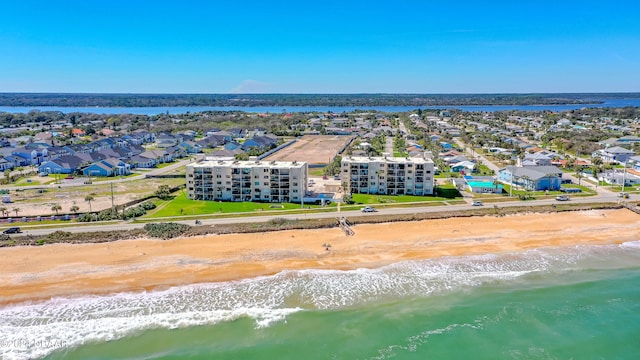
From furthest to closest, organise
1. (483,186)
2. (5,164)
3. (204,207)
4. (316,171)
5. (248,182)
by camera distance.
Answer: (5,164) → (316,171) → (483,186) → (248,182) → (204,207)

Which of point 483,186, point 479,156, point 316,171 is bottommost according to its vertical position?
point 316,171

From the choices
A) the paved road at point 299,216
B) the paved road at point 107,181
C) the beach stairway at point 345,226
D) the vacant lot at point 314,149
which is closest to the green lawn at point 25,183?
the paved road at point 107,181

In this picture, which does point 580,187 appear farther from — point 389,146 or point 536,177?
point 389,146

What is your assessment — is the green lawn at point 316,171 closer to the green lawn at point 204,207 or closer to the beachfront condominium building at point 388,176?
the beachfront condominium building at point 388,176

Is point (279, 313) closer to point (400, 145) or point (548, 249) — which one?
point (548, 249)

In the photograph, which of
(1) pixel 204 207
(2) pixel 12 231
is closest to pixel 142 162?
(1) pixel 204 207

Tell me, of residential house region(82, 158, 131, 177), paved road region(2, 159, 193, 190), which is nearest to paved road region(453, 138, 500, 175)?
paved road region(2, 159, 193, 190)

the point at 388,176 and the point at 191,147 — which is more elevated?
the point at 388,176

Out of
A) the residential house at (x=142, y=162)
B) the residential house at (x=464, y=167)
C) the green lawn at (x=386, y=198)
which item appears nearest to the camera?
the green lawn at (x=386, y=198)
